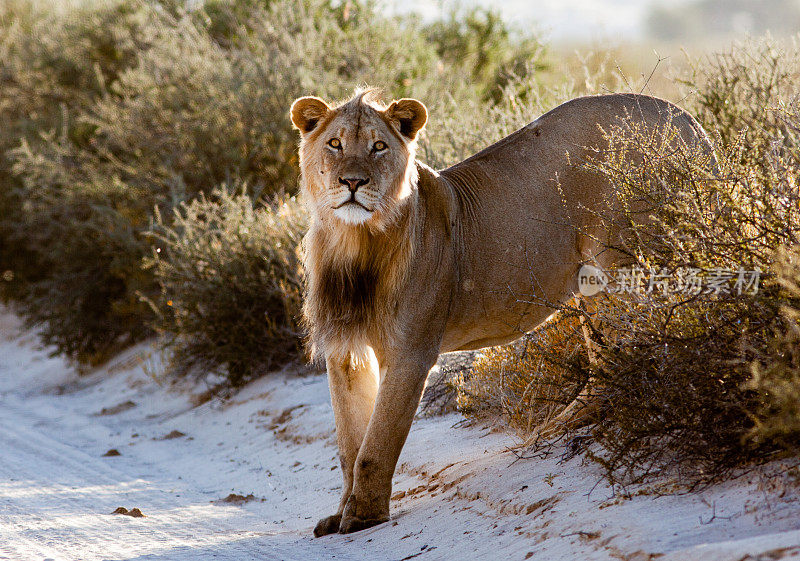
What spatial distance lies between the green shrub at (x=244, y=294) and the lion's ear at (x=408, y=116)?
16.2 ft

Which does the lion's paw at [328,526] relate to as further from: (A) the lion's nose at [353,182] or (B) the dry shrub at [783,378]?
(B) the dry shrub at [783,378]

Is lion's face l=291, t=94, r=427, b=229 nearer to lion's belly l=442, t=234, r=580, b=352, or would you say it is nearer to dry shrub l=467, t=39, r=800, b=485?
lion's belly l=442, t=234, r=580, b=352

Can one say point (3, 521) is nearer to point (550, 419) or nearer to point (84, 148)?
point (550, 419)

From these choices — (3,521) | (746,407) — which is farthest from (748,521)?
(3,521)

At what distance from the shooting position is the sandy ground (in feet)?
12.5

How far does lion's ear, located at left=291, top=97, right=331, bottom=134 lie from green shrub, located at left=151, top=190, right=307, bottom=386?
4.80 meters

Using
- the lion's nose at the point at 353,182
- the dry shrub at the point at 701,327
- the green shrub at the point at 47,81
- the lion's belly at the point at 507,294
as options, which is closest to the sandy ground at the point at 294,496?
the dry shrub at the point at 701,327

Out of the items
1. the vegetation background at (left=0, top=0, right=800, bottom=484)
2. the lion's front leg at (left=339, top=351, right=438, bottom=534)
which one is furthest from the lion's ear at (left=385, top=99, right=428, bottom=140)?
the lion's front leg at (left=339, top=351, right=438, bottom=534)

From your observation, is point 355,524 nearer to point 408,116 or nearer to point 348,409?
point 348,409

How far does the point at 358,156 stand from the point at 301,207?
19.5 ft

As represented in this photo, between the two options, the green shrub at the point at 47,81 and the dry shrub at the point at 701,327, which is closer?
the dry shrub at the point at 701,327

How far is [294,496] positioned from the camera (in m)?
7.13

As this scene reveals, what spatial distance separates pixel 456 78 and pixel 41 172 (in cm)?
729

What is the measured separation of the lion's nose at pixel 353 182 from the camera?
5102mm
